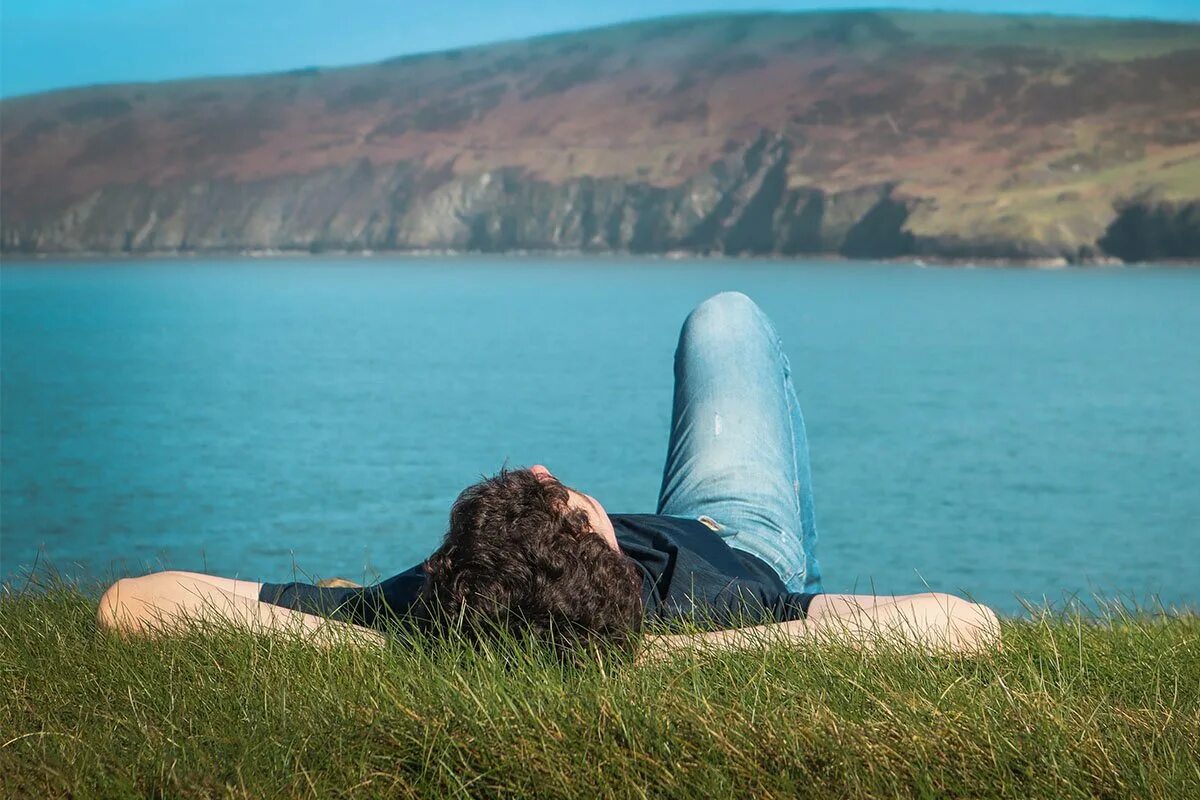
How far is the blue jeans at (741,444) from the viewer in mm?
3115

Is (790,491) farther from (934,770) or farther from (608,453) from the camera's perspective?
(608,453)

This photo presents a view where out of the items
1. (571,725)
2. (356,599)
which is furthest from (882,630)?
(356,599)

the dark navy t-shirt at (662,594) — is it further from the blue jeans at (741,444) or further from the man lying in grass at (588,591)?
the blue jeans at (741,444)

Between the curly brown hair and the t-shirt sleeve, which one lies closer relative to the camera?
the curly brown hair

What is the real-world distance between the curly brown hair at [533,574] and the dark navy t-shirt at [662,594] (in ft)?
0.60

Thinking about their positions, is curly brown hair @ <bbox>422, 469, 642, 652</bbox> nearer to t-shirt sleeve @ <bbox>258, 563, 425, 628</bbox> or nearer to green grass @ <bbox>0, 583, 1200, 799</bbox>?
green grass @ <bbox>0, 583, 1200, 799</bbox>

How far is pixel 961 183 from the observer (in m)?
113

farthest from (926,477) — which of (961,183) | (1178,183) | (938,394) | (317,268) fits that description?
(317,268)

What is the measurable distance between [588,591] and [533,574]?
3.6 inches

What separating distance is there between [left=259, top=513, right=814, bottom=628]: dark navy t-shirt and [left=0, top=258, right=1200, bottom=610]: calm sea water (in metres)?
1.31

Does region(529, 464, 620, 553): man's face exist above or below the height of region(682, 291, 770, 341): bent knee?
below

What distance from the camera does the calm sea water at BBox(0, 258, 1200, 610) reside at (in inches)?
556

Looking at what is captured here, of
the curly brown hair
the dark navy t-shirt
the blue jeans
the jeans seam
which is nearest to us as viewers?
the curly brown hair

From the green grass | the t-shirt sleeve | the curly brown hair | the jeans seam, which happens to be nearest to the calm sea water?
the jeans seam
